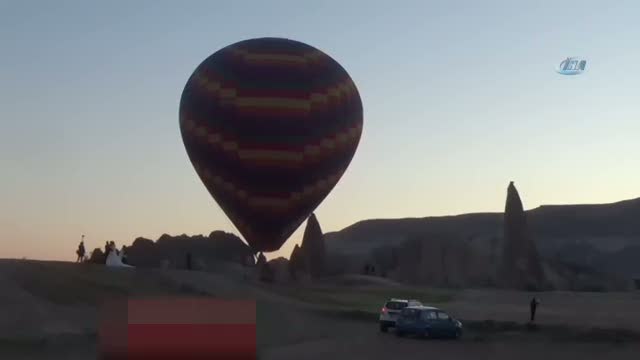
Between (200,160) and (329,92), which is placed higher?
(329,92)

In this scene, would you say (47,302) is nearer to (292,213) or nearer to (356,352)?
(292,213)

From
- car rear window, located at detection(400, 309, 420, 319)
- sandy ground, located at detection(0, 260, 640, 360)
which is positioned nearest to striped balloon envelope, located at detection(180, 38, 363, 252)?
sandy ground, located at detection(0, 260, 640, 360)

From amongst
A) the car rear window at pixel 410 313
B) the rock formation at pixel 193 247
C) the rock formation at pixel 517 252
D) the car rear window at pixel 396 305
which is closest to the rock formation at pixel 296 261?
the rock formation at pixel 193 247

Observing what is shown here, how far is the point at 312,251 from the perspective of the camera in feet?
403

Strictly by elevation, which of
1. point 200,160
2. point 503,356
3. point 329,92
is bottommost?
point 503,356

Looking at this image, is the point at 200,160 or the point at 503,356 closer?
the point at 503,356

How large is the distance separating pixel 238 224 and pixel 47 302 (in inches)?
321

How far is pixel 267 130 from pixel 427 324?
9902mm

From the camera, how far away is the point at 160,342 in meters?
11.1

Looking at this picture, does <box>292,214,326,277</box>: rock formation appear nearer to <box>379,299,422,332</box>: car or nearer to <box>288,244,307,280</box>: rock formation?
<box>288,244,307,280</box>: rock formation

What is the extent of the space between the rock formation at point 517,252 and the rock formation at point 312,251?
29584 mm

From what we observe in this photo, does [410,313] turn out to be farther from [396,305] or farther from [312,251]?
[312,251]

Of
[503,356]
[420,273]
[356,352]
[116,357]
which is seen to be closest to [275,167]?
[356,352]

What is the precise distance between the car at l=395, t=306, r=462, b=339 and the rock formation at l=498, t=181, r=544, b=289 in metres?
64.1
